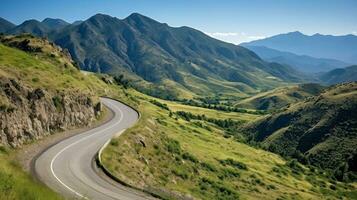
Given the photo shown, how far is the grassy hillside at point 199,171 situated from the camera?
2117 inches

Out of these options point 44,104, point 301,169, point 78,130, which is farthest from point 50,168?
point 301,169

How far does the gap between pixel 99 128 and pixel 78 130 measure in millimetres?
5354

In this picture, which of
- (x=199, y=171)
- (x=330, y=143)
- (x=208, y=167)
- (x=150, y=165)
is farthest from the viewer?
(x=330, y=143)

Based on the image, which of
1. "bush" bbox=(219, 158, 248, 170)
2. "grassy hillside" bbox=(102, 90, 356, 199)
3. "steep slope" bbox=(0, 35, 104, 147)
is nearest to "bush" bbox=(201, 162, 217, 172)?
"grassy hillside" bbox=(102, 90, 356, 199)

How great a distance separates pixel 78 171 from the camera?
44469 mm

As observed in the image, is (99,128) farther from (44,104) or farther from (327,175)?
(327,175)

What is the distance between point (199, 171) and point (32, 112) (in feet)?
113

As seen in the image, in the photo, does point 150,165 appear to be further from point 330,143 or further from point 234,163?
point 330,143

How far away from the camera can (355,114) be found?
191125mm

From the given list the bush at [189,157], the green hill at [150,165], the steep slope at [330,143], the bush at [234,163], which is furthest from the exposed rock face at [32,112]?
the steep slope at [330,143]

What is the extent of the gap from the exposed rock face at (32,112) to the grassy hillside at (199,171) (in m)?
8.91

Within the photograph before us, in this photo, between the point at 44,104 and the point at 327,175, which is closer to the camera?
the point at 44,104

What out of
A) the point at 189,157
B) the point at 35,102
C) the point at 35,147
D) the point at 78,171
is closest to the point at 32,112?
the point at 35,102

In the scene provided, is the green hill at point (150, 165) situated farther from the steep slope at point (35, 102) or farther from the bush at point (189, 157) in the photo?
the steep slope at point (35, 102)
